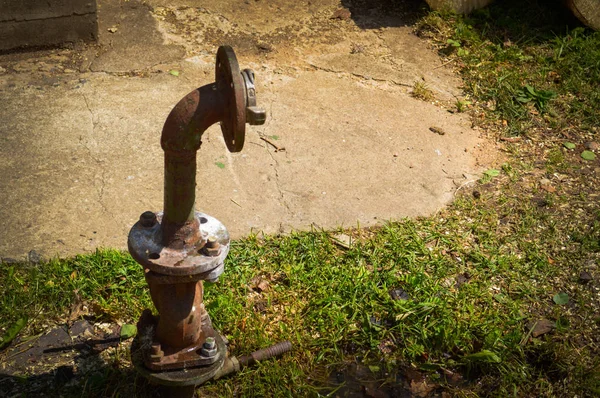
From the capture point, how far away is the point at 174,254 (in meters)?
2.07

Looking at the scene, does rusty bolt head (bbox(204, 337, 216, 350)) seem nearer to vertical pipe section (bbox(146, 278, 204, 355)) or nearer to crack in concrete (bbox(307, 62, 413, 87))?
vertical pipe section (bbox(146, 278, 204, 355))

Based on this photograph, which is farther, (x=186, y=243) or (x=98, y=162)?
(x=98, y=162)

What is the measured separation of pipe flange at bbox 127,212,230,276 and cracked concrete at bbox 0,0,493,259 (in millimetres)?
1129

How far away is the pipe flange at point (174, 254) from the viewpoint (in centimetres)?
203

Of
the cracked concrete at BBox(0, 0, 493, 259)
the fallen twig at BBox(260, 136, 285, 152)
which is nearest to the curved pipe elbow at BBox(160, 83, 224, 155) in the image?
the cracked concrete at BBox(0, 0, 493, 259)

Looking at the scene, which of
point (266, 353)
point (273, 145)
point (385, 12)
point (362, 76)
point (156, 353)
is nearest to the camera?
point (156, 353)

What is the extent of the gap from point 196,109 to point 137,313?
1.25 metres

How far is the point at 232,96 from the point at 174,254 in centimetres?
53

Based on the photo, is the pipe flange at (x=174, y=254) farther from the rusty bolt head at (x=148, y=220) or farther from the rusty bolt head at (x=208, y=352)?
the rusty bolt head at (x=208, y=352)

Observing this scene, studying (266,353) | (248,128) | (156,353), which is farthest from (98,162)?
(156,353)

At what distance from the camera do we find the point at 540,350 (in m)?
A: 2.92

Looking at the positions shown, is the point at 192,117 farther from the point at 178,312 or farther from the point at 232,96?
the point at 178,312

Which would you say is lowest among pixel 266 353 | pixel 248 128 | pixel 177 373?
pixel 266 353

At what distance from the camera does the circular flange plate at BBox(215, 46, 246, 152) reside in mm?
1839
